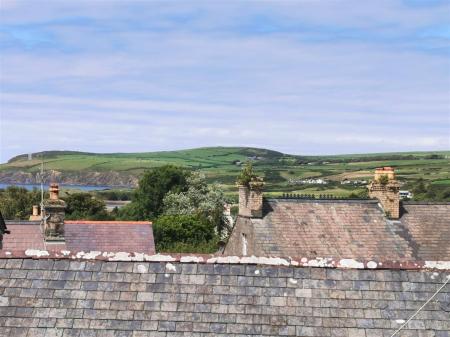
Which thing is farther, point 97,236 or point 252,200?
point 97,236

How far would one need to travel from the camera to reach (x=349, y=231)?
28625 millimetres

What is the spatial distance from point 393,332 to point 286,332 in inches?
69.7

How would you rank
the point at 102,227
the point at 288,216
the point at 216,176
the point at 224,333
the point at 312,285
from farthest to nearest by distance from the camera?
the point at 216,176, the point at 102,227, the point at 288,216, the point at 312,285, the point at 224,333

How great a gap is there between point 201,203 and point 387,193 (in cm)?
4076

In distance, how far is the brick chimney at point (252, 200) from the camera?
28438 mm

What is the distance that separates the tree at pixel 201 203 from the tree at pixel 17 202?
14956mm

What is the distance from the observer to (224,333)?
1157 cm

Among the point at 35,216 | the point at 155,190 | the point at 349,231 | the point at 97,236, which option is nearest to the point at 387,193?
the point at 349,231

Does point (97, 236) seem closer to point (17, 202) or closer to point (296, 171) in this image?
point (17, 202)

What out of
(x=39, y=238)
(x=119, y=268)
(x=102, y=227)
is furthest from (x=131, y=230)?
(x=119, y=268)

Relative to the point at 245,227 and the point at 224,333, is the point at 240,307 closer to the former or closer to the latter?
the point at 224,333

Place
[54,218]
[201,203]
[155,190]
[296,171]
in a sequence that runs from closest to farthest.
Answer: [54,218] → [201,203] → [155,190] → [296,171]

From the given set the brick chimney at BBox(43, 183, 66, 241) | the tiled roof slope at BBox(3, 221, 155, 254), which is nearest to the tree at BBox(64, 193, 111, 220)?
the tiled roof slope at BBox(3, 221, 155, 254)

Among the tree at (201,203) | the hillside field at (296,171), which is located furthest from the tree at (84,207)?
the tree at (201,203)
